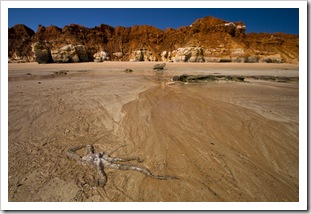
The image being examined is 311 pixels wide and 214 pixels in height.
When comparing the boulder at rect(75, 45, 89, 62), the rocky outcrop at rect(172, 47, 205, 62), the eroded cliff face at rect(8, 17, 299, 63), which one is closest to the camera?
the boulder at rect(75, 45, 89, 62)

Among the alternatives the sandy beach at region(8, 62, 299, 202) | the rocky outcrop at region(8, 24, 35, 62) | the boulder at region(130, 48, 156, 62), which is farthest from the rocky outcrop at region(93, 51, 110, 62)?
the sandy beach at region(8, 62, 299, 202)

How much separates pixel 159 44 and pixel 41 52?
1213 inches

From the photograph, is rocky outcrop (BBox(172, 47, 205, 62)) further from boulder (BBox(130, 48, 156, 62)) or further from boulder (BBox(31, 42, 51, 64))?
boulder (BBox(31, 42, 51, 64))

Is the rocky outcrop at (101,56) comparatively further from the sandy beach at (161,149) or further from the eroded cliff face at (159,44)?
the sandy beach at (161,149)

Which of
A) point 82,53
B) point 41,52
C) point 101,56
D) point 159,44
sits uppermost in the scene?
point 159,44

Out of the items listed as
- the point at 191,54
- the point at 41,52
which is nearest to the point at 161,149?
the point at 41,52

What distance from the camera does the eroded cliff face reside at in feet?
135

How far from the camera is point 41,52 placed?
3647cm

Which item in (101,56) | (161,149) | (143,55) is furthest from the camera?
(143,55)

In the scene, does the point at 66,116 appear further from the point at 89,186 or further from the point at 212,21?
the point at 212,21

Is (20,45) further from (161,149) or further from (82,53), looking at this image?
(161,149)

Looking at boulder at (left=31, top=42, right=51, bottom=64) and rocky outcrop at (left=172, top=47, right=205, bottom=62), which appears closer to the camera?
boulder at (left=31, top=42, right=51, bottom=64)

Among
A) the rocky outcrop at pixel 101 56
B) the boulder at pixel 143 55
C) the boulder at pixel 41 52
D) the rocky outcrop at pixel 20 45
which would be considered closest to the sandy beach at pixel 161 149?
the boulder at pixel 41 52

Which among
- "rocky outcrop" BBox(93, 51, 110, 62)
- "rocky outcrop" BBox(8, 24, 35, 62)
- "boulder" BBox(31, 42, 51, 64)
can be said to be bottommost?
"boulder" BBox(31, 42, 51, 64)
